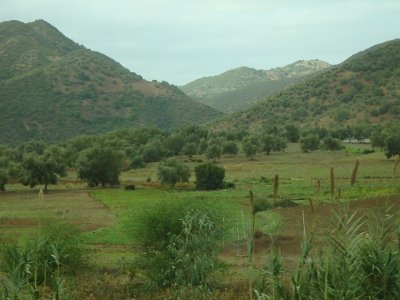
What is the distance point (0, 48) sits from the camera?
592ft

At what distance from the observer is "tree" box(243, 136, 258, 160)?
104375 millimetres

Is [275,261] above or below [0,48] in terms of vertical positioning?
below

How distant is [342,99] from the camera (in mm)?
144875

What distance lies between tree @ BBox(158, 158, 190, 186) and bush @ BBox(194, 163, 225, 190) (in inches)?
157

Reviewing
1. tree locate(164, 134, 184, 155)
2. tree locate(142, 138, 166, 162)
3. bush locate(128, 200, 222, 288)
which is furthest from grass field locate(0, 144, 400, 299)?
tree locate(164, 134, 184, 155)

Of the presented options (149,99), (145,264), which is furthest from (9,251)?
(149,99)

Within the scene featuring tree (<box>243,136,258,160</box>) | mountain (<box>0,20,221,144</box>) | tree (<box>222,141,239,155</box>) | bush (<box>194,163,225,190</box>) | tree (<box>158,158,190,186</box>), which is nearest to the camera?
bush (<box>194,163,225,190</box>)

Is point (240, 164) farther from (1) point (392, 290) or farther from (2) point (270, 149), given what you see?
(1) point (392, 290)

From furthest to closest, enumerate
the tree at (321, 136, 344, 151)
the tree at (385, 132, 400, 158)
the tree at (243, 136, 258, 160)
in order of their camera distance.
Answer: the tree at (321, 136, 344, 151) < the tree at (243, 136, 258, 160) < the tree at (385, 132, 400, 158)

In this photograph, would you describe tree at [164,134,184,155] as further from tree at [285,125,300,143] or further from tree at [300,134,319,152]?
tree at [300,134,319,152]

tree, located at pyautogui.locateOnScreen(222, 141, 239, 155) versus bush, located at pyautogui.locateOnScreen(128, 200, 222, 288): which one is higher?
tree, located at pyautogui.locateOnScreen(222, 141, 239, 155)

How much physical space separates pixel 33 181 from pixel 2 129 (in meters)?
62.7

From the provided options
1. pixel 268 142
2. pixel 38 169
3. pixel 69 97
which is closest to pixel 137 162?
pixel 268 142

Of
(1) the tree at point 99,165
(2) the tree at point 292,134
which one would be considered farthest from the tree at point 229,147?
(1) the tree at point 99,165
